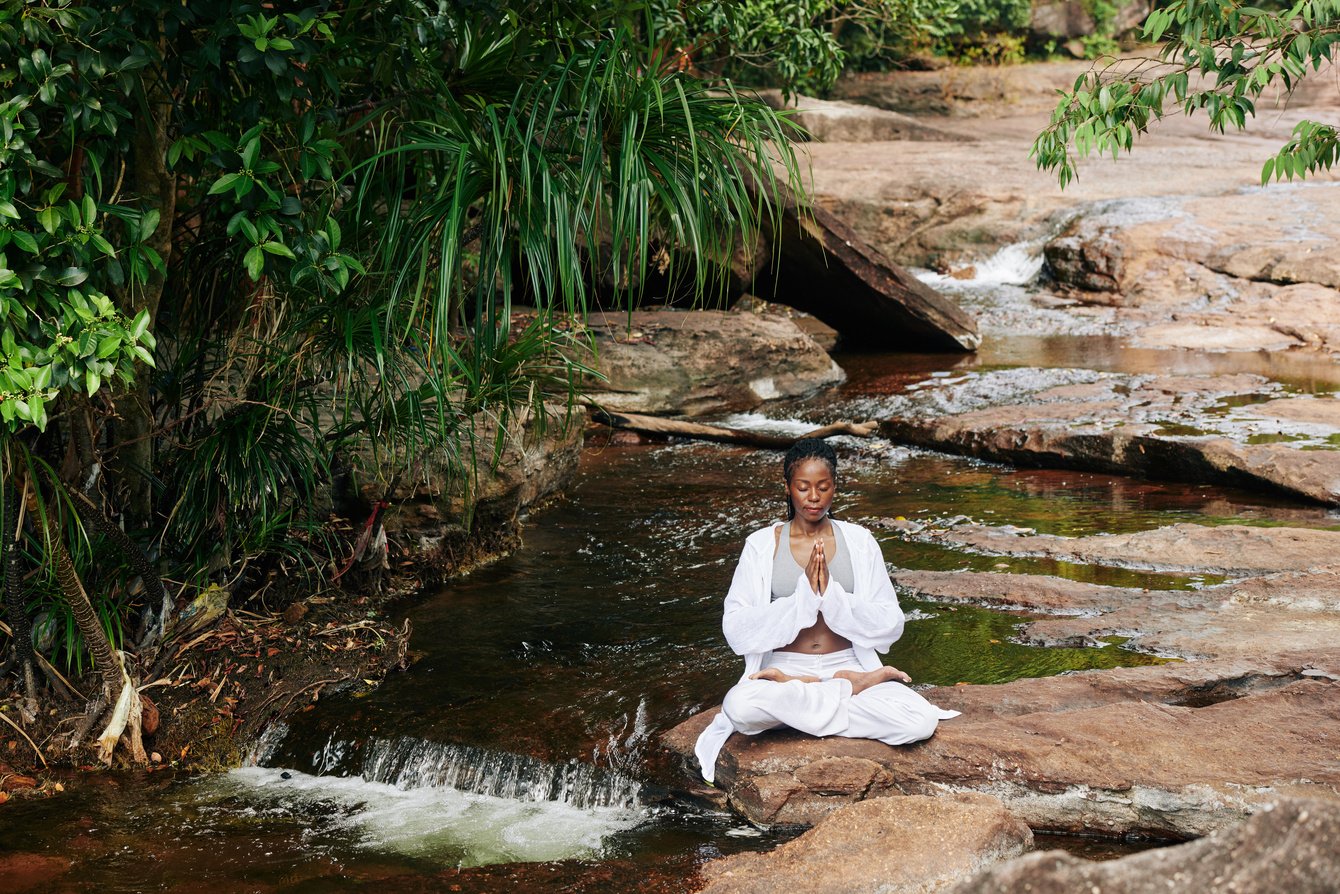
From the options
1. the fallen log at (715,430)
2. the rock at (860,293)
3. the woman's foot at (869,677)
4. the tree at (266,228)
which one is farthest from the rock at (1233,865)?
the rock at (860,293)

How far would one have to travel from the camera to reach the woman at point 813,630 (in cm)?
389

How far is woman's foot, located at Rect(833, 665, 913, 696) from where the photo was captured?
13.0ft

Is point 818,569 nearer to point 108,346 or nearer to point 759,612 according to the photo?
point 759,612

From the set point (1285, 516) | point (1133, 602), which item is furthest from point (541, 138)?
point (1285, 516)

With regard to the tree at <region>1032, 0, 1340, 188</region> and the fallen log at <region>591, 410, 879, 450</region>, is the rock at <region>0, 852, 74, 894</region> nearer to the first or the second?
the tree at <region>1032, 0, 1340, 188</region>

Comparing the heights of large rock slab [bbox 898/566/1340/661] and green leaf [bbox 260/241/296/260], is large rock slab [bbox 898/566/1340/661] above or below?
below

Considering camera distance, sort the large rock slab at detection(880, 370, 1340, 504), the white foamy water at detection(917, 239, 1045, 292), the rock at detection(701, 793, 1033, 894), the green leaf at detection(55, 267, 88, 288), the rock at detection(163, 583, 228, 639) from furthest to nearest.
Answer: the white foamy water at detection(917, 239, 1045, 292), the large rock slab at detection(880, 370, 1340, 504), the rock at detection(163, 583, 228, 639), the green leaf at detection(55, 267, 88, 288), the rock at detection(701, 793, 1033, 894)

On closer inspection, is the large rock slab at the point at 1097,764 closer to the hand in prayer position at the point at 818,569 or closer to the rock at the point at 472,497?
the hand in prayer position at the point at 818,569

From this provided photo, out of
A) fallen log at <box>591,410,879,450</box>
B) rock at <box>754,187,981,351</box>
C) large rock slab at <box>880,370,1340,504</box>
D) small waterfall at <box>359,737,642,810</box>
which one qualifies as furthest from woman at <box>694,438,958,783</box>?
rock at <box>754,187,981,351</box>

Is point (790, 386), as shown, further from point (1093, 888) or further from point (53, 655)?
point (1093, 888)

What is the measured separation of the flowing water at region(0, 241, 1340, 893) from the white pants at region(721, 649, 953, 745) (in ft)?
1.16

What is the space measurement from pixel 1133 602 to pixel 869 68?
19.0 m

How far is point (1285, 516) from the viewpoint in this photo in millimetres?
6676

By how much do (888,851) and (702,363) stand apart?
7353 mm
